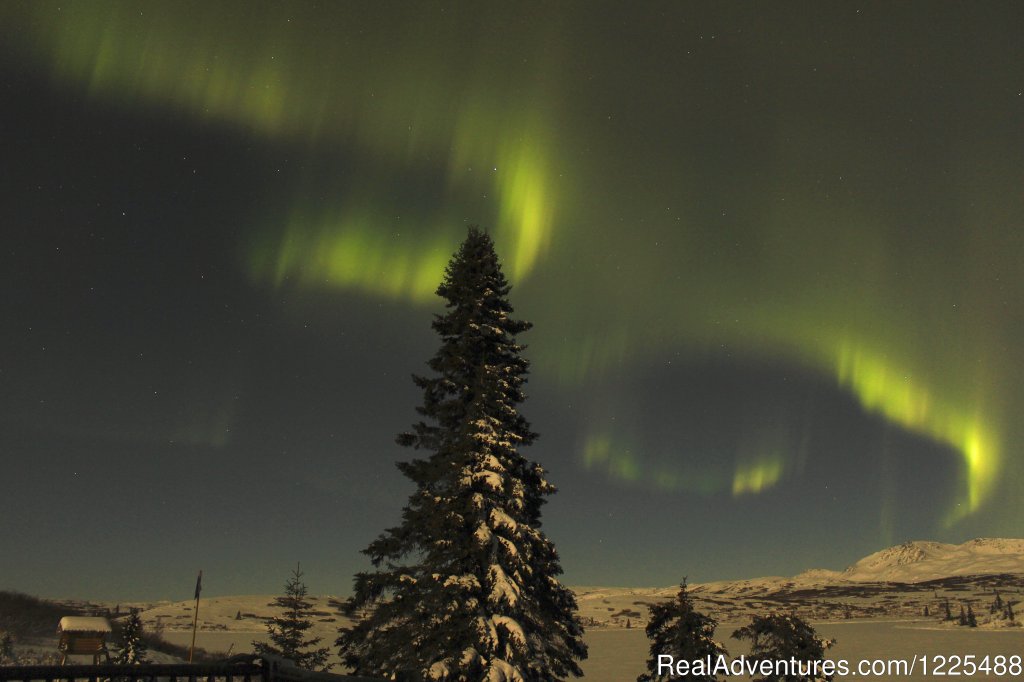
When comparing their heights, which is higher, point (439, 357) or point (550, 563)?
point (439, 357)

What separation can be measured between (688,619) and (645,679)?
3.30m

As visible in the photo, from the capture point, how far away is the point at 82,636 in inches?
1251

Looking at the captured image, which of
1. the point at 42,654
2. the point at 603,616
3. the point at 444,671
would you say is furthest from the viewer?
the point at 603,616

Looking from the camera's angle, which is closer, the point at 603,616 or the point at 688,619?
the point at 688,619

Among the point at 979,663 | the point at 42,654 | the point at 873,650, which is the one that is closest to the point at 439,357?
the point at 42,654

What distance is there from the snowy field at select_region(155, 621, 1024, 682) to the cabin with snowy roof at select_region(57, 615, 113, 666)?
3568 centimetres

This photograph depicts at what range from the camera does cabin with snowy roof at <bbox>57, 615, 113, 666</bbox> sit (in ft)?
104

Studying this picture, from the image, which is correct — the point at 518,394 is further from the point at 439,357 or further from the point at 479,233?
the point at 479,233

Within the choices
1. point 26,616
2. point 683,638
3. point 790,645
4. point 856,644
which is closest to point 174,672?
point 683,638

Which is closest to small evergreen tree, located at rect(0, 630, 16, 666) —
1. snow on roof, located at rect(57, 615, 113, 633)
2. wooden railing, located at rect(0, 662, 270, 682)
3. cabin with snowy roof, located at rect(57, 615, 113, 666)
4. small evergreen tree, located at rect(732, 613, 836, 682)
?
cabin with snowy roof, located at rect(57, 615, 113, 666)

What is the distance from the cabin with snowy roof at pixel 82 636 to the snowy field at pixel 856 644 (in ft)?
117

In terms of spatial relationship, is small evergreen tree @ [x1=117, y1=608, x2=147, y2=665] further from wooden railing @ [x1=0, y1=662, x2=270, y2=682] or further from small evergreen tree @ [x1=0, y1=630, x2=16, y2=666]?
wooden railing @ [x1=0, y1=662, x2=270, y2=682]

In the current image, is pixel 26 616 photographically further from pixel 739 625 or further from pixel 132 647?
pixel 739 625

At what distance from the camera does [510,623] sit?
16.8 meters
